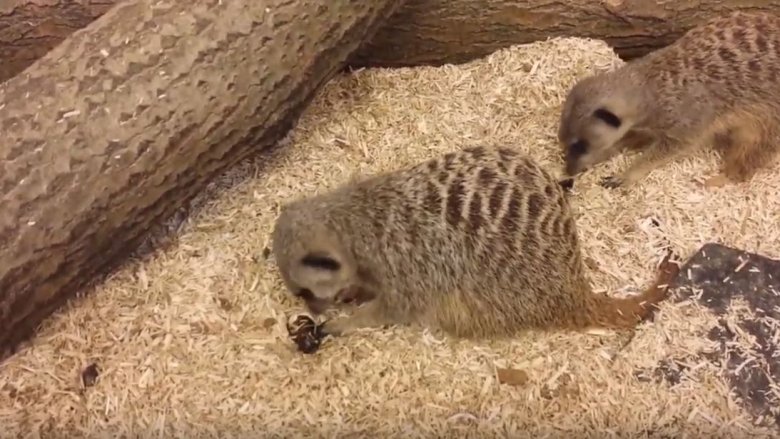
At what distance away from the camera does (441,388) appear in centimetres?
182

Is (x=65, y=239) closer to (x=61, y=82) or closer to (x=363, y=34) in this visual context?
(x=61, y=82)

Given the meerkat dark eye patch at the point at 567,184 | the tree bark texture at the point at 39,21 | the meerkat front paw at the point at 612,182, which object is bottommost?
the meerkat front paw at the point at 612,182

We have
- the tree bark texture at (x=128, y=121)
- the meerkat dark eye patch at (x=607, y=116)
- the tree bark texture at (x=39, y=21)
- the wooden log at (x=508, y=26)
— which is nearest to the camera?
the tree bark texture at (x=128, y=121)

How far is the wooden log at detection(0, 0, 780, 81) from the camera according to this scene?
2.47 meters

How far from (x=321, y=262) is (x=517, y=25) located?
1.13 meters

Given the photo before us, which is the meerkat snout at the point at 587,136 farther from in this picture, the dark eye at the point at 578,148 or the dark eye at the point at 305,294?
the dark eye at the point at 305,294

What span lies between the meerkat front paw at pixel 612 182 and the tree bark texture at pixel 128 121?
842mm

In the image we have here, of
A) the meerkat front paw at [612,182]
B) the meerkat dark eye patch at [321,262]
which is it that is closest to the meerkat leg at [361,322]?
the meerkat dark eye patch at [321,262]

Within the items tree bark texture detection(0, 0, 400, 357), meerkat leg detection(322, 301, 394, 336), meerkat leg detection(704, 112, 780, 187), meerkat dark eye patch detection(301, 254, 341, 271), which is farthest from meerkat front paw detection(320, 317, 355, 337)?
meerkat leg detection(704, 112, 780, 187)

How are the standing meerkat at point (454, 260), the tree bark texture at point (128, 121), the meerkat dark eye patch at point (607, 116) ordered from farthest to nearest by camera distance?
1. the meerkat dark eye patch at point (607, 116)
2. the standing meerkat at point (454, 260)
3. the tree bark texture at point (128, 121)

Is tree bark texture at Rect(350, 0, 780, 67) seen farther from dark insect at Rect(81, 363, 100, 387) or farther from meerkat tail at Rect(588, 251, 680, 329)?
dark insect at Rect(81, 363, 100, 387)

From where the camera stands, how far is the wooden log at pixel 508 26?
2.47m

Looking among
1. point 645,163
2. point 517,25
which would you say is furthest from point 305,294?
point 517,25

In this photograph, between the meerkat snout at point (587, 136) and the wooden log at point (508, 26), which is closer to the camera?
the meerkat snout at point (587, 136)
